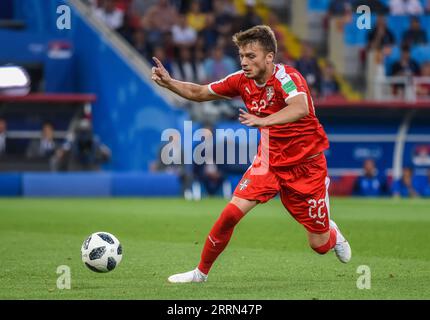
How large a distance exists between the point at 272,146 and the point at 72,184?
607 inches

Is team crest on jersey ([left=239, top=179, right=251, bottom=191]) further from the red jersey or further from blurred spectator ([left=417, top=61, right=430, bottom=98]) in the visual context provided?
blurred spectator ([left=417, top=61, right=430, bottom=98])

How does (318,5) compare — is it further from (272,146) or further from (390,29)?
(272,146)

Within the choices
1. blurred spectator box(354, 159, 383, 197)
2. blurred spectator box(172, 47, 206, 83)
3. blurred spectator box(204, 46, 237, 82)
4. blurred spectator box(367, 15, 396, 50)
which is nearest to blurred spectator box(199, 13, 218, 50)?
blurred spectator box(204, 46, 237, 82)

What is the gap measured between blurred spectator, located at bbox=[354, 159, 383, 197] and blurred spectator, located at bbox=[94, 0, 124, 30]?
7266mm

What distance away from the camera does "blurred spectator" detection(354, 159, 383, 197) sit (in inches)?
1040

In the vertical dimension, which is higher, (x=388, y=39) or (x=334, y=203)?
(x=388, y=39)

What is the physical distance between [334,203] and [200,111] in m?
5.31

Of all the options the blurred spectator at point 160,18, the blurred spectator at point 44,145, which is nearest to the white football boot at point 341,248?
the blurred spectator at point 44,145

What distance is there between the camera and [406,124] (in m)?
27.4

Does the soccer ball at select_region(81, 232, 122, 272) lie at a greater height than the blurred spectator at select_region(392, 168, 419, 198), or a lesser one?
greater

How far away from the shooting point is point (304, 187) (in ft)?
31.4
